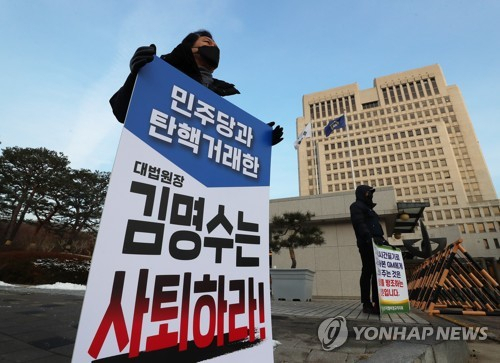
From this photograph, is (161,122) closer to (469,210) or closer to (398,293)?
(398,293)

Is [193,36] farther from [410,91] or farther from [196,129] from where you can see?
[410,91]

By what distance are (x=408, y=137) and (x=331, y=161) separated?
1777 centimetres

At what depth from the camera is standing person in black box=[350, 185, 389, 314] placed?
3849 mm

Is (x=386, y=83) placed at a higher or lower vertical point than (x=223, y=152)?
higher

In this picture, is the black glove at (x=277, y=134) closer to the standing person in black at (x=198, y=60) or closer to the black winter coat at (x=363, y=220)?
the standing person in black at (x=198, y=60)

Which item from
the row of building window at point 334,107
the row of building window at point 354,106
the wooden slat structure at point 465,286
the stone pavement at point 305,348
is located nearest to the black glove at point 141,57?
the stone pavement at point 305,348

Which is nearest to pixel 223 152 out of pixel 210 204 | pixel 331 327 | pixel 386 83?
pixel 210 204

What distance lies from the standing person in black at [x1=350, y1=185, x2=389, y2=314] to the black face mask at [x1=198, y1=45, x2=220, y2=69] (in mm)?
3255

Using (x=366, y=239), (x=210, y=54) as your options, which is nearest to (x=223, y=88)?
(x=210, y=54)

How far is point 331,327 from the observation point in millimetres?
2572

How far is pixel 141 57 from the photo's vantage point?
1.01 m

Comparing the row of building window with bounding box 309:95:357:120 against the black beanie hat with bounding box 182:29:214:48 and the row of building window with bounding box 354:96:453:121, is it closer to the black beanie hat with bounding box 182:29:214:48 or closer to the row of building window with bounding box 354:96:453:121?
the row of building window with bounding box 354:96:453:121

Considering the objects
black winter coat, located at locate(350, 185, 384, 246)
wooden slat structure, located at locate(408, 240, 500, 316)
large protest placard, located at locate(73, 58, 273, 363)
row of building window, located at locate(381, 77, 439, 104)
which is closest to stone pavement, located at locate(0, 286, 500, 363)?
large protest placard, located at locate(73, 58, 273, 363)

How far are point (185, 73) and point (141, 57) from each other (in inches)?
26.1
